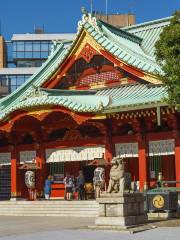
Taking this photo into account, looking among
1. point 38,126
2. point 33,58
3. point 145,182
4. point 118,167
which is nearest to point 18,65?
point 33,58

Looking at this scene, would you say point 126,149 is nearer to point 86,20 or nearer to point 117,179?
point 86,20

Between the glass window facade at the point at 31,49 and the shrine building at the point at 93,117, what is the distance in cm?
5804

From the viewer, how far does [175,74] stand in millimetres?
17578

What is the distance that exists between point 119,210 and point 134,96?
11212mm

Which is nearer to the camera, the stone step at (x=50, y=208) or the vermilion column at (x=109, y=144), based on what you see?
the stone step at (x=50, y=208)

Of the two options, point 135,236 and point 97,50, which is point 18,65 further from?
point 135,236

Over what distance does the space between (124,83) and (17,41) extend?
2549 inches

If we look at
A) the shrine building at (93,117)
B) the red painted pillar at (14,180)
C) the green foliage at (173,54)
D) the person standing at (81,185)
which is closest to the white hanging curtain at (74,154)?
→ the shrine building at (93,117)

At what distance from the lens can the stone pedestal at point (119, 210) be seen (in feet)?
61.6

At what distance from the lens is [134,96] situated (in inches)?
1142

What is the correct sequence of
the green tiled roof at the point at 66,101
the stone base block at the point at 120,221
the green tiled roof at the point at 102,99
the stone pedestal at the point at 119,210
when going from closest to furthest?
1. the stone base block at the point at 120,221
2. the stone pedestal at the point at 119,210
3. the green tiled roof at the point at 102,99
4. the green tiled roof at the point at 66,101

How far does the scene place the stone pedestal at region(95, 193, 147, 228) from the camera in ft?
61.6

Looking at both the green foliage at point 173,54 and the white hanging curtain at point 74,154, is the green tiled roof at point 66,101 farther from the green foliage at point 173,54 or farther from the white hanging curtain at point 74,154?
the green foliage at point 173,54

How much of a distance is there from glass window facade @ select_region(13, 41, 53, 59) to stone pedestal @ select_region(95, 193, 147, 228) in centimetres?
7662
